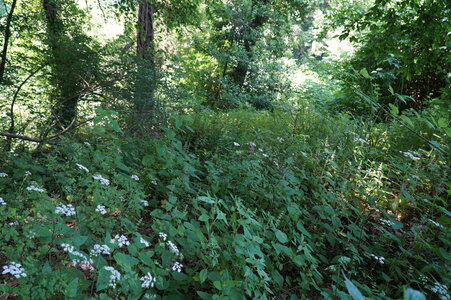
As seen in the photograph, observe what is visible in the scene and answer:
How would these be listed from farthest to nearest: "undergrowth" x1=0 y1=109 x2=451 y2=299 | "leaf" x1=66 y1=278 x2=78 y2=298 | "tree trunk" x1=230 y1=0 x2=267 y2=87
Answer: "tree trunk" x1=230 y1=0 x2=267 y2=87 < "undergrowth" x1=0 y1=109 x2=451 y2=299 < "leaf" x1=66 y1=278 x2=78 y2=298

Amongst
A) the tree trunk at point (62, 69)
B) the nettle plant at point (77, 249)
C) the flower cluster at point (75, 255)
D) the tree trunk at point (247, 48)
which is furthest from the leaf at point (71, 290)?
the tree trunk at point (247, 48)

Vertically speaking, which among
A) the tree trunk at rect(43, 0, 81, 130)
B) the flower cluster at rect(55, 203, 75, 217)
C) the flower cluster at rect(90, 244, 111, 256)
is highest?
the tree trunk at rect(43, 0, 81, 130)

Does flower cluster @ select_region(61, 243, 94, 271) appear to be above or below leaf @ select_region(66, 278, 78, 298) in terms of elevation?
above

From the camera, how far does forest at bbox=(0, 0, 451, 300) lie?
166 centimetres

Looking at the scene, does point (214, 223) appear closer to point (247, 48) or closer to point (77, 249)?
point (77, 249)

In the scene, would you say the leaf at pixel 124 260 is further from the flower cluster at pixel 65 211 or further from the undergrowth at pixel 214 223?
the flower cluster at pixel 65 211

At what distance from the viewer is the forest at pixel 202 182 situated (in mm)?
1658

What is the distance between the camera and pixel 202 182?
3.38 m

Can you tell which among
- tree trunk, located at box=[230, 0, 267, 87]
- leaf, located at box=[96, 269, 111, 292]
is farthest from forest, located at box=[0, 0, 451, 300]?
tree trunk, located at box=[230, 0, 267, 87]

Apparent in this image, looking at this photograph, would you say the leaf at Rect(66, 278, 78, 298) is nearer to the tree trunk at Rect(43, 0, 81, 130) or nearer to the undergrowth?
the undergrowth

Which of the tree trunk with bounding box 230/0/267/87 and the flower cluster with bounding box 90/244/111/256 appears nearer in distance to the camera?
the flower cluster with bounding box 90/244/111/256

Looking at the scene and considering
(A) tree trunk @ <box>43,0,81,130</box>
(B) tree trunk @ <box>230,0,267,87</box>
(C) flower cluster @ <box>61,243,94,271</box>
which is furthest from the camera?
(B) tree trunk @ <box>230,0,267,87</box>

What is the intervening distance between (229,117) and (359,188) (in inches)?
122

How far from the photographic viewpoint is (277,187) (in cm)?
283
